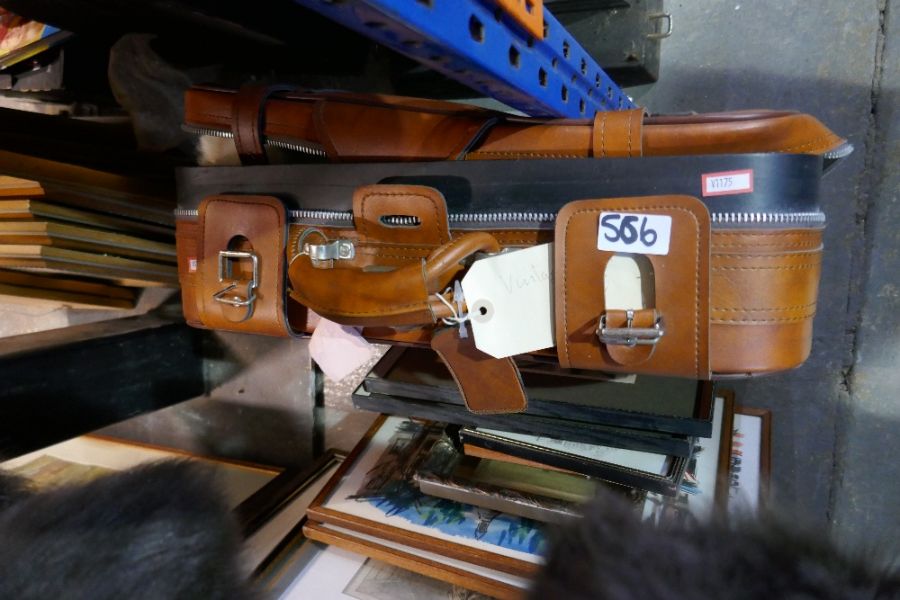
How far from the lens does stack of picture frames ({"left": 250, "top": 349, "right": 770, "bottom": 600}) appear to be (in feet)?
2.10

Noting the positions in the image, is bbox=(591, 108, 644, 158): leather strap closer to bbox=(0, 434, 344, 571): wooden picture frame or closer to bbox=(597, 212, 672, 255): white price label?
bbox=(597, 212, 672, 255): white price label

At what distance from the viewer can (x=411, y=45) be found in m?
0.42

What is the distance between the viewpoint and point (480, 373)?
549mm

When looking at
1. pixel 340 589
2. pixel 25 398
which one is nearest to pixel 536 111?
pixel 340 589

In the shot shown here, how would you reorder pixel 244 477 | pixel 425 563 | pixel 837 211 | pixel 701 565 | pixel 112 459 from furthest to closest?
pixel 112 459 < pixel 244 477 < pixel 837 211 < pixel 425 563 < pixel 701 565

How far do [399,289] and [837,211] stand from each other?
2.54 ft

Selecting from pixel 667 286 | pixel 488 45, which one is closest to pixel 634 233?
pixel 667 286

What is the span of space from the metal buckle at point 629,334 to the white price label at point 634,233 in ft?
0.19

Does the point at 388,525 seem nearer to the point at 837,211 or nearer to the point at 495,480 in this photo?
the point at 495,480

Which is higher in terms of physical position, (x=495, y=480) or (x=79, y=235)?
(x=79, y=235)

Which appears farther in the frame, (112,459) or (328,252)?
(112,459)

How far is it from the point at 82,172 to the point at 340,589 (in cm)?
71

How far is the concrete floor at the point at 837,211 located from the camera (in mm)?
828

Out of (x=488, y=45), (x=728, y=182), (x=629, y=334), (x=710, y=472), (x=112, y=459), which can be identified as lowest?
(x=112, y=459)
